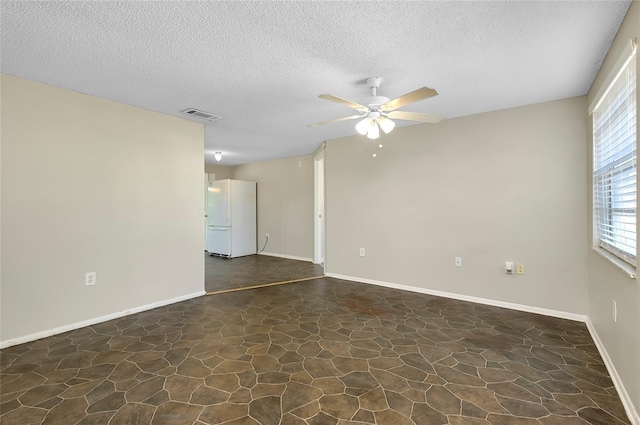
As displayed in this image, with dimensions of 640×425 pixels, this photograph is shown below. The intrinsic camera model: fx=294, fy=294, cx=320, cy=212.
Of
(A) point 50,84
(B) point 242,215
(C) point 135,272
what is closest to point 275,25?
(A) point 50,84

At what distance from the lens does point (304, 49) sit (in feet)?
→ 7.09

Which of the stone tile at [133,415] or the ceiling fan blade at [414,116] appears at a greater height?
the ceiling fan blade at [414,116]

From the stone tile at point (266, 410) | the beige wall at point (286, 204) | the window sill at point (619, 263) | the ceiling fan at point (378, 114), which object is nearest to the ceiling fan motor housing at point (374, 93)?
the ceiling fan at point (378, 114)

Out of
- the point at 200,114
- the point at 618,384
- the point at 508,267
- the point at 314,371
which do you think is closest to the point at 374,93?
the point at 200,114

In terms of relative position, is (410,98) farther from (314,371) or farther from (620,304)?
(314,371)

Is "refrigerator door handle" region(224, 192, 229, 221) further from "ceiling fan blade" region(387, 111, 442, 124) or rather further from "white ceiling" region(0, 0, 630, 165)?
"ceiling fan blade" region(387, 111, 442, 124)

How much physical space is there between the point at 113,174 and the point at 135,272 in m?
1.12

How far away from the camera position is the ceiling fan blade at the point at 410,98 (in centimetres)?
207

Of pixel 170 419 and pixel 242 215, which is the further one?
pixel 242 215

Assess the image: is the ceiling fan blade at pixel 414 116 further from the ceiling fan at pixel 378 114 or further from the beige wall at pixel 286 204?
the beige wall at pixel 286 204

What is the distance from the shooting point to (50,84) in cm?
274

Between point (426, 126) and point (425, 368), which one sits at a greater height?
point (426, 126)

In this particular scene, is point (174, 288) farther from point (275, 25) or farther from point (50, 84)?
point (275, 25)

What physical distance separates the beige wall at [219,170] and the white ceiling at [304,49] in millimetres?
4533
